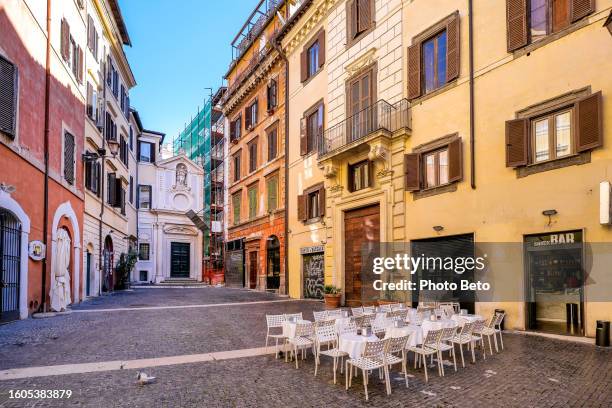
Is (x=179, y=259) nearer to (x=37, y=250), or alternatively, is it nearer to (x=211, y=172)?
(x=211, y=172)

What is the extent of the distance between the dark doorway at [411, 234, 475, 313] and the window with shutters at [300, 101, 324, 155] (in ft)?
26.4

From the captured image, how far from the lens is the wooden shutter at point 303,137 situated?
70.0 ft

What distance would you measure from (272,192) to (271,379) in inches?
740

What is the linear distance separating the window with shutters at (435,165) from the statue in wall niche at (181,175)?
34.7 m

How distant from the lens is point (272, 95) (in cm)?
2547

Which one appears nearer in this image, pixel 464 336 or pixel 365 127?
pixel 464 336

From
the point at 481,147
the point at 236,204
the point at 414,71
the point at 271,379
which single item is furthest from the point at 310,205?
the point at 271,379

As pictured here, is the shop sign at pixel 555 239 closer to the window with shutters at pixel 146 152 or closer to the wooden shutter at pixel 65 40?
the wooden shutter at pixel 65 40

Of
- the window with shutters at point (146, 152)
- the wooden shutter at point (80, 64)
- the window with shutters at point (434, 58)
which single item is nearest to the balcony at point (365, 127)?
the window with shutters at point (434, 58)

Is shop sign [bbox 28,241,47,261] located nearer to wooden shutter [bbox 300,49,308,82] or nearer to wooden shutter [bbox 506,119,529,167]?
wooden shutter [bbox 300,49,308,82]

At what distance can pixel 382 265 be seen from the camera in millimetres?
15648

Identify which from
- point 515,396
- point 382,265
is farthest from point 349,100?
point 515,396

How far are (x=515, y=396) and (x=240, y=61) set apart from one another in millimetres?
29199

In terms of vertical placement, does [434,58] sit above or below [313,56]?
below
